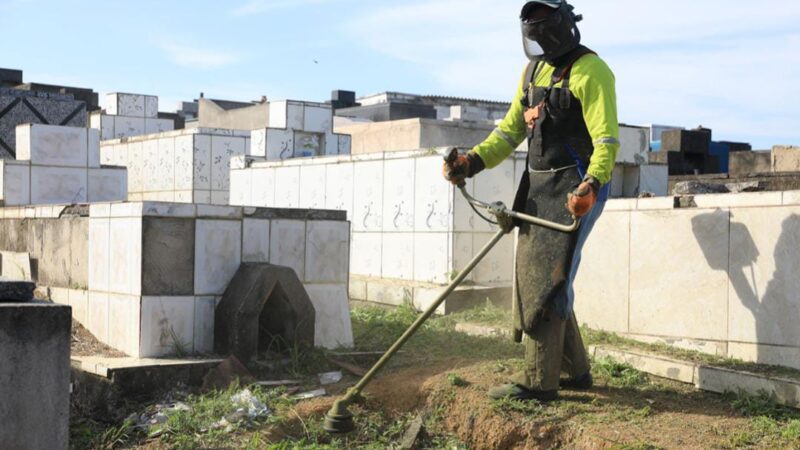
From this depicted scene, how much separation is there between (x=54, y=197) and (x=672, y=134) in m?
12.0

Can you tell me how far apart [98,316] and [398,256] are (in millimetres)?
3577

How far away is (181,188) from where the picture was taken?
15.7 meters

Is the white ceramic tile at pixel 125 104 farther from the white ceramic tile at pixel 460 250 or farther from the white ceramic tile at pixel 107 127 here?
the white ceramic tile at pixel 460 250

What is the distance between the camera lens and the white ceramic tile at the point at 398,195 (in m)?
8.98

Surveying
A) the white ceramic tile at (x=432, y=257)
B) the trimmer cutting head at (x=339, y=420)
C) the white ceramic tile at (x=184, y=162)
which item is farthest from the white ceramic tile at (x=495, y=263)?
the white ceramic tile at (x=184, y=162)

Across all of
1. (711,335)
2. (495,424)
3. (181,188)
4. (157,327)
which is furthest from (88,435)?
(181,188)

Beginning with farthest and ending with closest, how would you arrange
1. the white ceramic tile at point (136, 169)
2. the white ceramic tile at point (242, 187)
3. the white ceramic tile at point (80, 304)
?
the white ceramic tile at point (136, 169), the white ceramic tile at point (242, 187), the white ceramic tile at point (80, 304)

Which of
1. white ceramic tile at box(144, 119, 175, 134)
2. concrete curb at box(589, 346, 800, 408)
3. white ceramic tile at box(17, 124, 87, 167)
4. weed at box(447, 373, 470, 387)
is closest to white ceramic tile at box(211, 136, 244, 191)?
white ceramic tile at box(144, 119, 175, 134)

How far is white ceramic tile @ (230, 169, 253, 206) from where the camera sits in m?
11.6

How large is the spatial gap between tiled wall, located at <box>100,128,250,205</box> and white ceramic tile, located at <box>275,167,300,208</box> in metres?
4.52

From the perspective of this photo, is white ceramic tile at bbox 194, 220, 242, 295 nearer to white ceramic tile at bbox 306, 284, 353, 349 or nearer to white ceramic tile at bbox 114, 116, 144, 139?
white ceramic tile at bbox 306, 284, 353, 349

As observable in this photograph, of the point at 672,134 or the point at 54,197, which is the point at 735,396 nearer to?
the point at 54,197

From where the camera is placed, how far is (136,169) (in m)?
16.7

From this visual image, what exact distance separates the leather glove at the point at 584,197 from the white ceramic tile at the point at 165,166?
40.7 feet
